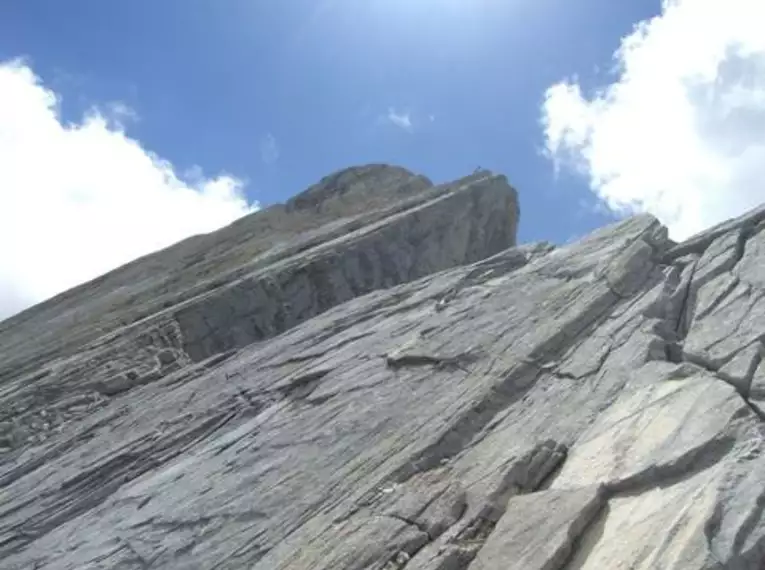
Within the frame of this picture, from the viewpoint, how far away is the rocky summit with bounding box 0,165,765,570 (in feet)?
78.1

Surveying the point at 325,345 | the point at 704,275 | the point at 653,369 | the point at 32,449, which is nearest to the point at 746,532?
the point at 653,369

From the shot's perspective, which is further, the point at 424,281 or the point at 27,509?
the point at 424,281

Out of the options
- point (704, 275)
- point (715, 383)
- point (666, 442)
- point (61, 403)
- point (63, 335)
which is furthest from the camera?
point (63, 335)

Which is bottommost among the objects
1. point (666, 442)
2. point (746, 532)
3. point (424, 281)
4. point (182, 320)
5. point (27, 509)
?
point (746, 532)

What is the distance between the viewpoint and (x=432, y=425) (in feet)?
103

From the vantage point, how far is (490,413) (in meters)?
31.7

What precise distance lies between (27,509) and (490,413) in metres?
21.2

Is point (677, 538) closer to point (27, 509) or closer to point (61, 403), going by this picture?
point (27, 509)

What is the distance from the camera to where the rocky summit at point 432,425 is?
23797mm

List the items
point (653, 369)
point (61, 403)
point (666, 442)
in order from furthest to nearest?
1. point (61, 403)
2. point (653, 369)
3. point (666, 442)

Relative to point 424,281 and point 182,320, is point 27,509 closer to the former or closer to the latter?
point 182,320

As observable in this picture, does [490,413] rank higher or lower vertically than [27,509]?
lower

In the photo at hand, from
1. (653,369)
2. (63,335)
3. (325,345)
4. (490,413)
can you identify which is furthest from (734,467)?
(63,335)

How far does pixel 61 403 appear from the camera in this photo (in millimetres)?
45219
